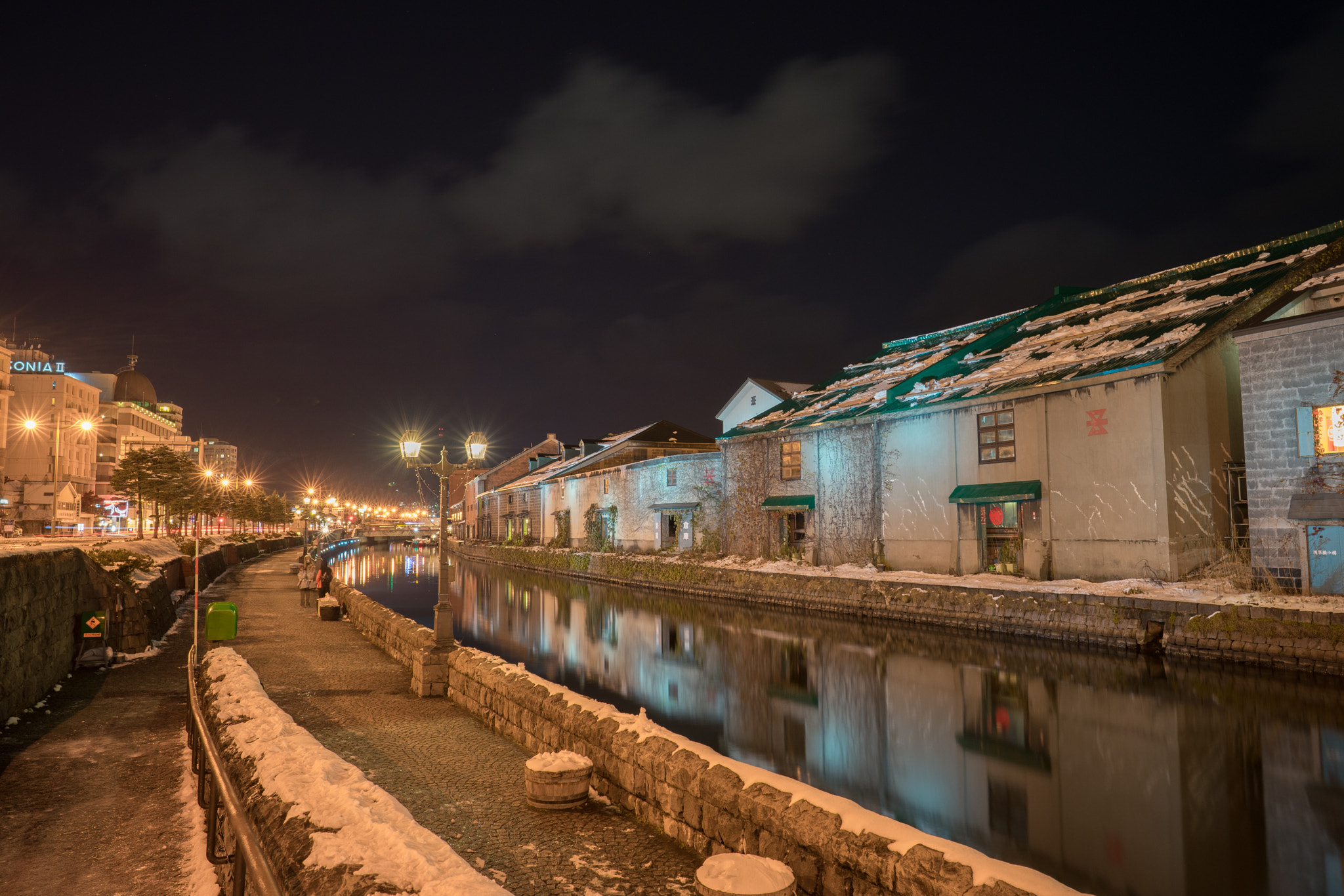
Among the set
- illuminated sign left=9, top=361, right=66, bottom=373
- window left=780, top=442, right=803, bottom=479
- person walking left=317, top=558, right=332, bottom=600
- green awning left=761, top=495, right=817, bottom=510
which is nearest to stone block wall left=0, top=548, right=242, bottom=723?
person walking left=317, top=558, right=332, bottom=600

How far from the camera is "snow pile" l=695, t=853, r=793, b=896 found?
4.60m

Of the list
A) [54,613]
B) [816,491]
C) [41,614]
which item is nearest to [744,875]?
[41,614]

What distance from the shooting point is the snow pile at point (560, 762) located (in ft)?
23.8

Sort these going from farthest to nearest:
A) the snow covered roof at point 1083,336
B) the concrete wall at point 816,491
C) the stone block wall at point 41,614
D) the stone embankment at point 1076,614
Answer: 1. the concrete wall at point 816,491
2. the snow covered roof at point 1083,336
3. the stone embankment at point 1076,614
4. the stone block wall at point 41,614

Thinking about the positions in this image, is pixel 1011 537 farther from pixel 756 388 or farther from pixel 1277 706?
pixel 756 388

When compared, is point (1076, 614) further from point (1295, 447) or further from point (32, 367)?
point (32, 367)

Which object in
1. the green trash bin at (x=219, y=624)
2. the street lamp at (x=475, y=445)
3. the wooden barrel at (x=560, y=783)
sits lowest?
the wooden barrel at (x=560, y=783)

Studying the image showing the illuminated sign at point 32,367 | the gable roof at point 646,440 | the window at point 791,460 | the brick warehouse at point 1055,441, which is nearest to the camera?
the brick warehouse at point 1055,441

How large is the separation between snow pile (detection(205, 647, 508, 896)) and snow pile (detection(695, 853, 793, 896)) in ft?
4.34

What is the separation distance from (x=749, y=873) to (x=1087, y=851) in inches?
189

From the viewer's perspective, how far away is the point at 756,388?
164ft

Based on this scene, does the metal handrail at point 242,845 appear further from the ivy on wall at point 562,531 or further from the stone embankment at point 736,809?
the ivy on wall at point 562,531

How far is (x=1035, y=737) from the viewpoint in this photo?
11.5m

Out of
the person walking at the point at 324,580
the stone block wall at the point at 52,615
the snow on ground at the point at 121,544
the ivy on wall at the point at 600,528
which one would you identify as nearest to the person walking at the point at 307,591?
the person walking at the point at 324,580
